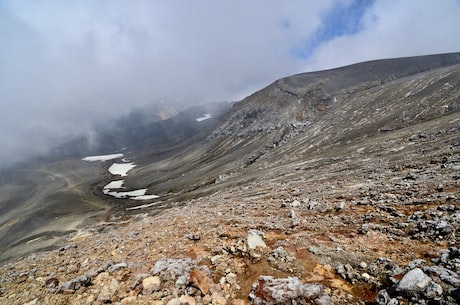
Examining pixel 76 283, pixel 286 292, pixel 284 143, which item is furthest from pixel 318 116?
pixel 76 283

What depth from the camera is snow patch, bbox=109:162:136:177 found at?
5226 inches

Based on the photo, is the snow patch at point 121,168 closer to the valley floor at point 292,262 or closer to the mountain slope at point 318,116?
the mountain slope at point 318,116

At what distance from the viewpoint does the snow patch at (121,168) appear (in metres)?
133

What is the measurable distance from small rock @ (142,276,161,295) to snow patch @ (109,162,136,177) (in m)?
129

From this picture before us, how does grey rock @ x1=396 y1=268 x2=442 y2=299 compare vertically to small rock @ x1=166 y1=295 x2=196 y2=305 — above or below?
below

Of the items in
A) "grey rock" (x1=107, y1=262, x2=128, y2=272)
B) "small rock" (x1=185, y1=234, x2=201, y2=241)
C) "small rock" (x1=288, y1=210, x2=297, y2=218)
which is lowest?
"small rock" (x1=288, y1=210, x2=297, y2=218)

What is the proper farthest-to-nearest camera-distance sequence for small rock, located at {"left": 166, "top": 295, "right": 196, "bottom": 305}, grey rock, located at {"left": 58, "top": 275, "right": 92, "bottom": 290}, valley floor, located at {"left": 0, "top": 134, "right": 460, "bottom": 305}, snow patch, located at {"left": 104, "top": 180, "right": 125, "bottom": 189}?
snow patch, located at {"left": 104, "top": 180, "right": 125, "bottom": 189} < grey rock, located at {"left": 58, "top": 275, "right": 92, "bottom": 290} < small rock, located at {"left": 166, "top": 295, "right": 196, "bottom": 305} < valley floor, located at {"left": 0, "top": 134, "right": 460, "bottom": 305}

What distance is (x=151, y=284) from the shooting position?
27.1 feet

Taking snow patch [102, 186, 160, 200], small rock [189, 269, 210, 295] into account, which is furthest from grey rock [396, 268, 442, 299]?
snow patch [102, 186, 160, 200]

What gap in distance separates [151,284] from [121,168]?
148759 millimetres

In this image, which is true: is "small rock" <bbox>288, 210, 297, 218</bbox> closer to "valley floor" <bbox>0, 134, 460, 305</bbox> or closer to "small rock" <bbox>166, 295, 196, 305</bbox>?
"valley floor" <bbox>0, 134, 460, 305</bbox>

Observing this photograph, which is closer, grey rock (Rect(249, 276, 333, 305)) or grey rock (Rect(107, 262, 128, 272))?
grey rock (Rect(249, 276, 333, 305))

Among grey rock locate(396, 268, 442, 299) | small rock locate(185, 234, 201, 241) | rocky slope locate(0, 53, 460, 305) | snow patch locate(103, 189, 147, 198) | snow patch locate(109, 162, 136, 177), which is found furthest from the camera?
snow patch locate(109, 162, 136, 177)

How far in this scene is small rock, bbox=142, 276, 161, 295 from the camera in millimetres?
8016
